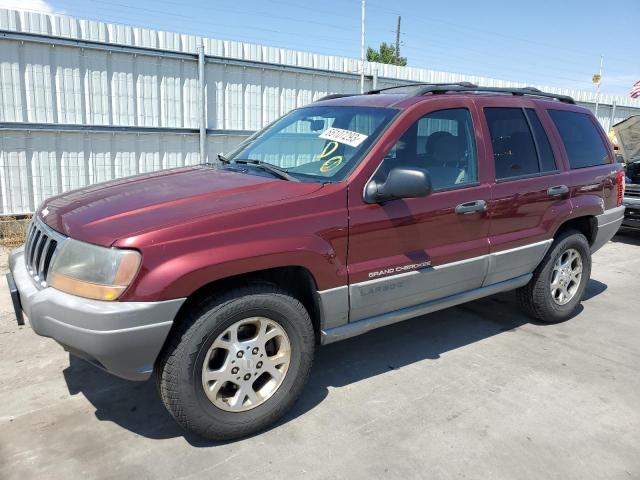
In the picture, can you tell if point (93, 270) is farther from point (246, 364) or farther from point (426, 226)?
point (426, 226)

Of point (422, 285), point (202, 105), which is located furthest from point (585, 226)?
point (202, 105)

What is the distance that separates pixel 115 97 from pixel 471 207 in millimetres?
5962

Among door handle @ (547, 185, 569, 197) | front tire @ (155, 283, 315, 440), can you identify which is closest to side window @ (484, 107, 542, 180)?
door handle @ (547, 185, 569, 197)

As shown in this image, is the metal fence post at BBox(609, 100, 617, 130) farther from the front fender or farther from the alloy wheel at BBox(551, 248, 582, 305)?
the front fender

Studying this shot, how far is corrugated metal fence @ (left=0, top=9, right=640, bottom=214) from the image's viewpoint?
6.95m

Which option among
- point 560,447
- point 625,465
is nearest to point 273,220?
point 560,447

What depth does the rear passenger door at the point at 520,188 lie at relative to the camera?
3877 millimetres

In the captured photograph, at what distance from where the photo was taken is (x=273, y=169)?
3.40 meters

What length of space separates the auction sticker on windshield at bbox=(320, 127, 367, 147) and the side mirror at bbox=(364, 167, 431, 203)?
0.37m

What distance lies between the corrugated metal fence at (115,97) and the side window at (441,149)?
5.44 metres

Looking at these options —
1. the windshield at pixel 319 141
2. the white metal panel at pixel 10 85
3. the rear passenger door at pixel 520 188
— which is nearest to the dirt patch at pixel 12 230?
the white metal panel at pixel 10 85

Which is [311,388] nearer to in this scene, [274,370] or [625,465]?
[274,370]

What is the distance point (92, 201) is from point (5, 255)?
4.10m

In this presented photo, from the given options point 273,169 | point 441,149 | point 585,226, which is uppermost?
point 441,149
